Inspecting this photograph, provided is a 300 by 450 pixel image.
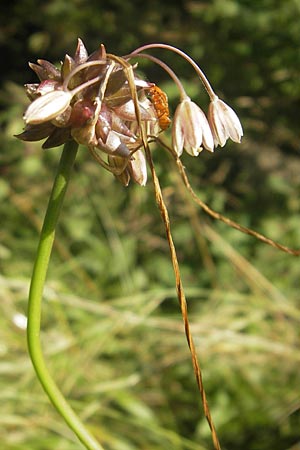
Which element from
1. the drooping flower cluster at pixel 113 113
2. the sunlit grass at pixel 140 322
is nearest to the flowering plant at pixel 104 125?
the drooping flower cluster at pixel 113 113

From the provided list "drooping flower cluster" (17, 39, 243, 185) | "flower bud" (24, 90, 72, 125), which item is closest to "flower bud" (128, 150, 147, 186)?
"drooping flower cluster" (17, 39, 243, 185)

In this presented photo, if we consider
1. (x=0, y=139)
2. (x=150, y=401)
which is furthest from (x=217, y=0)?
(x=150, y=401)

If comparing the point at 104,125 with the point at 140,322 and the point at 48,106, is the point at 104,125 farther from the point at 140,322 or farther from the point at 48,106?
the point at 140,322

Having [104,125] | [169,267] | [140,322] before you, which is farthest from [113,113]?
[169,267]

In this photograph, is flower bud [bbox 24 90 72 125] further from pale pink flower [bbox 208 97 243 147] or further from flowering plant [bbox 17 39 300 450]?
pale pink flower [bbox 208 97 243 147]

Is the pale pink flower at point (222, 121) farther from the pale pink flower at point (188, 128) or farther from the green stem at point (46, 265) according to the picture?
the green stem at point (46, 265)
